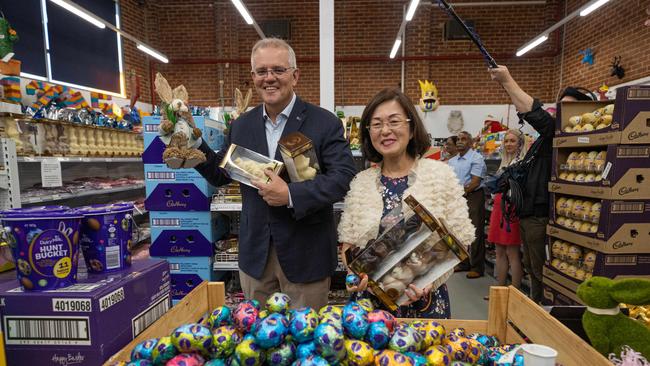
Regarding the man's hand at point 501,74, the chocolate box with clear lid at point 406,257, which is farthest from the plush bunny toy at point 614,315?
the man's hand at point 501,74

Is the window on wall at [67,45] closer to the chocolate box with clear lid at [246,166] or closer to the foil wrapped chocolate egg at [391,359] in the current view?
the chocolate box with clear lid at [246,166]

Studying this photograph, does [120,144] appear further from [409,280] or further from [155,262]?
[409,280]

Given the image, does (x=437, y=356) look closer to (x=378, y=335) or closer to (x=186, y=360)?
(x=378, y=335)

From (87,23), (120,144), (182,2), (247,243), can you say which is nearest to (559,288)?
(247,243)

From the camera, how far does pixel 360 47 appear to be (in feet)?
27.8

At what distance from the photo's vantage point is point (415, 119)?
1.46m

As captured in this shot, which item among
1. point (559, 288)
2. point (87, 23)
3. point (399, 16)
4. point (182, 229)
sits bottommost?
point (559, 288)

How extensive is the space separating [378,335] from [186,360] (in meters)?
0.42

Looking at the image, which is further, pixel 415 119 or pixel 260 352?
pixel 415 119

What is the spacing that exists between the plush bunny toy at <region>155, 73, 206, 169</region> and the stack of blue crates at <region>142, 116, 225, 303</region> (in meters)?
1.30

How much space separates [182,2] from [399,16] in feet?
17.5

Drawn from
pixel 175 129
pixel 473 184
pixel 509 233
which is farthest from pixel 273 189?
pixel 473 184

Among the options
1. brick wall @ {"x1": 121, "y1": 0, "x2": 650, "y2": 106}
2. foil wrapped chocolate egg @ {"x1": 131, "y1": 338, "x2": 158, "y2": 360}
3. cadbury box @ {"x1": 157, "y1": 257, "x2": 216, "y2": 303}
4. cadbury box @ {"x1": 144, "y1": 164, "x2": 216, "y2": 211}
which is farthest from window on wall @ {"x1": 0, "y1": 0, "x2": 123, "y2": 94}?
foil wrapped chocolate egg @ {"x1": 131, "y1": 338, "x2": 158, "y2": 360}

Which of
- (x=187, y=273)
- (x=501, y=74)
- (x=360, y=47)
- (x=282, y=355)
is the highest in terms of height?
(x=360, y=47)
